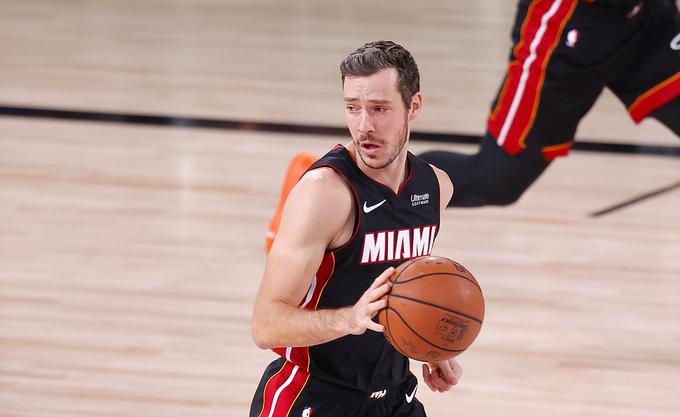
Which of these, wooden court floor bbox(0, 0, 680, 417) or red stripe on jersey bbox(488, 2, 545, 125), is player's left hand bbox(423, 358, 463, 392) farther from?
red stripe on jersey bbox(488, 2, 545, 125)

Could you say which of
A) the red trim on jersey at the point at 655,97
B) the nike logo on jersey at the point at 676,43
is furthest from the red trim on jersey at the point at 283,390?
the nike logo on jersey at the point at 676,43

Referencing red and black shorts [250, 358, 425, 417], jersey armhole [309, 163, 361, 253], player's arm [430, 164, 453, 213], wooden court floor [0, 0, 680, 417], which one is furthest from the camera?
wooden court floor [0, 0, 680, 417]

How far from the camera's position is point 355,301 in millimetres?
2709

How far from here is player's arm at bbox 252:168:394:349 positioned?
239cm

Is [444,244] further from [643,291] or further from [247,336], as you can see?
[247,336]

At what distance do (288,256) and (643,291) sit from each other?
9.33ft

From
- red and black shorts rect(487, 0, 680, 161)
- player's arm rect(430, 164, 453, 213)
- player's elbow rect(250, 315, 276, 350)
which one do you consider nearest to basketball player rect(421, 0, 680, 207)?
red and black shorts rect(487, 0, 680, 161)

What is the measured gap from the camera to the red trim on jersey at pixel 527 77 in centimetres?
432

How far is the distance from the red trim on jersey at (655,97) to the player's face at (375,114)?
2.08m

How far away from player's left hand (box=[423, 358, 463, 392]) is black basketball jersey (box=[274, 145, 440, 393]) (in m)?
0.06

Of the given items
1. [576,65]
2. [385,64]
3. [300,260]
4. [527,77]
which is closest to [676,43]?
[576,65]

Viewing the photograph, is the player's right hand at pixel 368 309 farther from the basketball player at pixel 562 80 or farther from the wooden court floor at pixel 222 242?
the basketball player at pixel 562 80

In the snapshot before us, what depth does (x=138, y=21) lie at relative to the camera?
9758 millimetres

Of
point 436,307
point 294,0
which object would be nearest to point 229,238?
point 436,307
